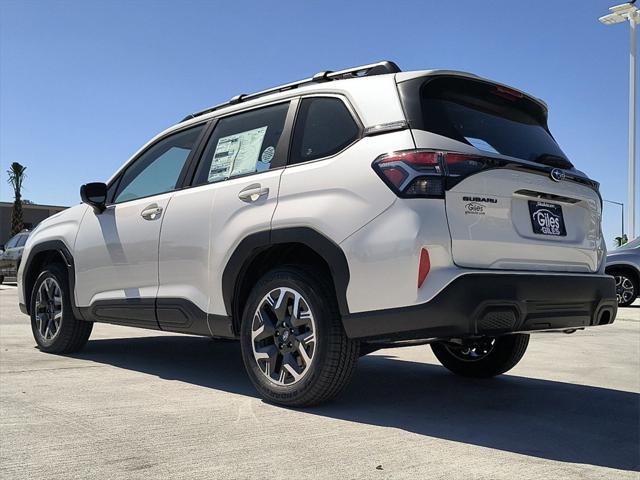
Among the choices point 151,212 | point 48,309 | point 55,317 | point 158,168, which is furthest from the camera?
point 48,309

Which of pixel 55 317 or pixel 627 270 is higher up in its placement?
pixel 55 317

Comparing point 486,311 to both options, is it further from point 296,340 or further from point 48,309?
point 48,309

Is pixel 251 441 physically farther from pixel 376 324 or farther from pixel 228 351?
pixel 228 351

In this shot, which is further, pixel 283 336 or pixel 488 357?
pixel 488 357

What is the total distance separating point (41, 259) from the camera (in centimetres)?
652

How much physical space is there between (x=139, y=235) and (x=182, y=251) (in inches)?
25.2

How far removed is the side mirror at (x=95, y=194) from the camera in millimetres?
5621

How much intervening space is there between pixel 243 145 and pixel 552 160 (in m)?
2.04

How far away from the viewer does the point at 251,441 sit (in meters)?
3.15

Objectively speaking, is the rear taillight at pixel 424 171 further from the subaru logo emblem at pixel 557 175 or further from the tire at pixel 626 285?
the tire at pixel 626 285

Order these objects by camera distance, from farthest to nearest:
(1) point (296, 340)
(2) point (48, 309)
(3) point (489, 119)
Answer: (2) point (48, 309)
(3) point (489, 119)
(1) point (296, 340)

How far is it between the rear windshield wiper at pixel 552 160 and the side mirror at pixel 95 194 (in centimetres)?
358

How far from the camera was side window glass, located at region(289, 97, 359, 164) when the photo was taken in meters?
3.86

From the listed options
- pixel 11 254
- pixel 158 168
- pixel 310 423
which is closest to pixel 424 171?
pixel 310 423
